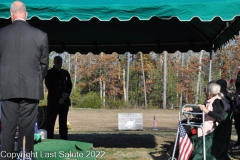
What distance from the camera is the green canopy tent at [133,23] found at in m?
5.75

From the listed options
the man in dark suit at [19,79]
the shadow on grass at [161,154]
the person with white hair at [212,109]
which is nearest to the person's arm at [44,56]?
the man in dark suit at [19,79]

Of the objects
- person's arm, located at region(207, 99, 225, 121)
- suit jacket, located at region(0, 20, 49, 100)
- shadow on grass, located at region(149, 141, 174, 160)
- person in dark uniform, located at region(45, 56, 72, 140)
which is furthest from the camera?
person in dark uniform, located at region(45, 56, 72, 140)

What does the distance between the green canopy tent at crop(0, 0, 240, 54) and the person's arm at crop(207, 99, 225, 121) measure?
3.49 feet

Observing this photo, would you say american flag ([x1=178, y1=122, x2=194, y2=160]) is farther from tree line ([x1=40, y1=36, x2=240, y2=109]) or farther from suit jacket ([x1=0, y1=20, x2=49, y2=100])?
tree line ([x1=40, y1=36, x2=240, y2=109])

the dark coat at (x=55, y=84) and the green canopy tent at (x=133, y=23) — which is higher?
the green canopy tent at (x=133, y=23)

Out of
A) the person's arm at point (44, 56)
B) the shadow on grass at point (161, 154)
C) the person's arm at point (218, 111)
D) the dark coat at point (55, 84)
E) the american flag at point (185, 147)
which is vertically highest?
the person's arm at point (44, 56)

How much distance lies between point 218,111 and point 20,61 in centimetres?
270

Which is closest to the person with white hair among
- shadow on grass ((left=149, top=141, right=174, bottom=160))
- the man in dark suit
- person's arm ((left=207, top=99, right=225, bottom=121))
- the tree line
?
person's arm ((left=207, top=99, right=225, bottom=121))

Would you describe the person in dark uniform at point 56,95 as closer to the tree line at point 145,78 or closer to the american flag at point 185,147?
the american flag at point 185,147

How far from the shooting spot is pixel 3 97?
432cm

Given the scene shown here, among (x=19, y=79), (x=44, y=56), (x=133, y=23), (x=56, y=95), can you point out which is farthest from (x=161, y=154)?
(x=19, y=79)

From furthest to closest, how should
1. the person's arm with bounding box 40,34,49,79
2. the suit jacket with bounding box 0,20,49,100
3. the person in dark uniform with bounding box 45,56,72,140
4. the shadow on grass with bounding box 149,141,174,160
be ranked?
the person in dark uniform with bounding box 45,56,72,140 → the shadow on grass with bounding box 149,141,174,160 → the person's arm with bounding box 40,34,49,79 → the suit jacket with bounding box 0,20,49,100

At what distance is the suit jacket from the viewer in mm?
4305

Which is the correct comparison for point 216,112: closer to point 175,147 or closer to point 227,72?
point 175,147
